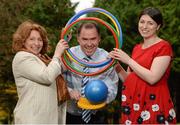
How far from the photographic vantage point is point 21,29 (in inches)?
199

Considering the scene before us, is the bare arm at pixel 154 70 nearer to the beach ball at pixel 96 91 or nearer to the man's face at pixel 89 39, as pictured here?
the beach ball at pixel 96 91

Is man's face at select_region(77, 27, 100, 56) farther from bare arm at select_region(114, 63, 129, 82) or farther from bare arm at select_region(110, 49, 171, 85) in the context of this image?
bare arm at select_region(110, 49, 171, 85)

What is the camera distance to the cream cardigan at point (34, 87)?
483cm

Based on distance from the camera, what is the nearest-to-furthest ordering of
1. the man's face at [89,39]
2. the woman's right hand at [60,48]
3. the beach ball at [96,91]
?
the woman's right hand at [60,48] → the beach ball at [96,91] → the man's face at [89,39]

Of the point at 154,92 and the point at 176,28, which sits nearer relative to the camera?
the point at 154,92

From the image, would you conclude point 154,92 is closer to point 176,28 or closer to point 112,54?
point 112,54

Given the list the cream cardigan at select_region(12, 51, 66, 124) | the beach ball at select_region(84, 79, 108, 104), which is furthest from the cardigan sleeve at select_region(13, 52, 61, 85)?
the beach ball at select_region(84, 79, 108, 104)

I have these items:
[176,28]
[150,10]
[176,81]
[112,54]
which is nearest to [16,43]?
[112,54]

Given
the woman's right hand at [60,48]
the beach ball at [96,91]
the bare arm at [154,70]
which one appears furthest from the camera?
the beach ball at [96,91]

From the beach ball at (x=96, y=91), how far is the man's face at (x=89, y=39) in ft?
1.36

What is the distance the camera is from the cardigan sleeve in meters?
4.81

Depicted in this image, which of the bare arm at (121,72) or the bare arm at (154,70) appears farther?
the bare arm at (121,72)

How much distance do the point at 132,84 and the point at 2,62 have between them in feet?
29.6

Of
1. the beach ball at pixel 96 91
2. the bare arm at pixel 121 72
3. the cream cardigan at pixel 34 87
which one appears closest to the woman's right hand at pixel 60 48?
the cream cardigan at pixel 34 87
